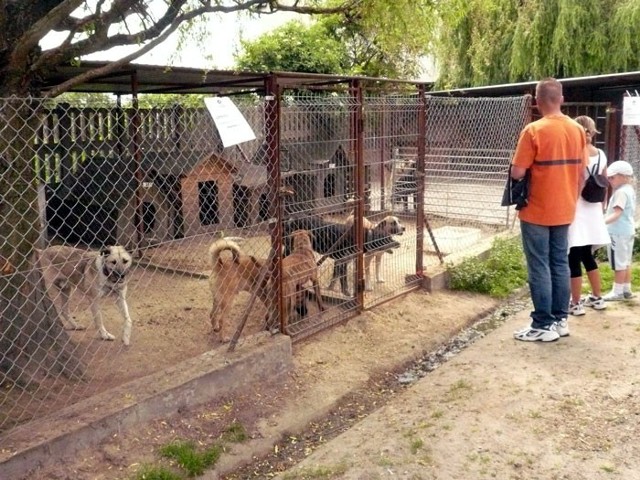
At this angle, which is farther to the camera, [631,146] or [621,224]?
[631,146]

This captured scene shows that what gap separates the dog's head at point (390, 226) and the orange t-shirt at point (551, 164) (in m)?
1.92

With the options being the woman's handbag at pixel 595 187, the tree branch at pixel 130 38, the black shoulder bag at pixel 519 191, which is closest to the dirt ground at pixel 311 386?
the black shoulder bag at pixel 519 191

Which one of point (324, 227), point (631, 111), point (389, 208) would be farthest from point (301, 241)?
point (631, 111)

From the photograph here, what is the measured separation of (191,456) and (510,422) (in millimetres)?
1864

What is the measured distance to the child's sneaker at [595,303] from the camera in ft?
19.6

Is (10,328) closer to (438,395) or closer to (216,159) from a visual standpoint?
(438,395)

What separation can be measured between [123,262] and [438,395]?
258cm

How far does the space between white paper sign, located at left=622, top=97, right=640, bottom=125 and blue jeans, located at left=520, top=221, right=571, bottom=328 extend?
12.6ft

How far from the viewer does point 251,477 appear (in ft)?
11.7

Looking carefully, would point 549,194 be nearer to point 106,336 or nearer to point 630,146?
point 106,336

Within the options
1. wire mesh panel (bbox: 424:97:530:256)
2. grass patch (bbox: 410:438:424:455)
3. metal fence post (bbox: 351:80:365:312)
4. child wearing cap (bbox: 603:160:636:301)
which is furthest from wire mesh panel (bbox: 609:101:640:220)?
grass patch (bbox: 410:438:424:455)

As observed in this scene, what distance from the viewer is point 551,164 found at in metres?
4.89

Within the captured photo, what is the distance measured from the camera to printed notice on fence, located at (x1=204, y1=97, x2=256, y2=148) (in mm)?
4121

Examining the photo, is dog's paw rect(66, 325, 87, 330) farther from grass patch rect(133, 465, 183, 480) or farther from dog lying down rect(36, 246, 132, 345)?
grass patch rect(133, 465, 183, 480)
